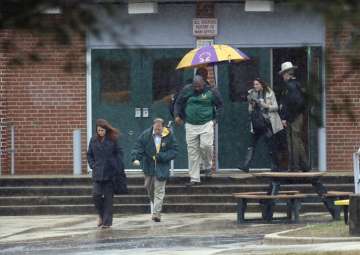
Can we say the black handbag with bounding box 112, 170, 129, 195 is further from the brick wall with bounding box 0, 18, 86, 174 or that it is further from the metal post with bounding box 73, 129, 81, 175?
the brick wall with bounding box 0, 18, 86, 174

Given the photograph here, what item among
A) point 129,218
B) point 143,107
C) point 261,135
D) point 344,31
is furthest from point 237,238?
point 344,31

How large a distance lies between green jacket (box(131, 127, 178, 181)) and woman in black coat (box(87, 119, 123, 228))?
825mm

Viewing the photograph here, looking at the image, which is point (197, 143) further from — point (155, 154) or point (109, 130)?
point (109, 130)

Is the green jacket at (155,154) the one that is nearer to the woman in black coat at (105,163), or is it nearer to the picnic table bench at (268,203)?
the woman in black coat at (105,163)

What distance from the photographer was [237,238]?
56.5 feet

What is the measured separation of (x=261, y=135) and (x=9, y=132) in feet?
16.8

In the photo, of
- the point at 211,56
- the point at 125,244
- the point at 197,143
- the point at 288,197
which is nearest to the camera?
the point at 125,244

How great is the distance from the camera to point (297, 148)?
22.5 meters

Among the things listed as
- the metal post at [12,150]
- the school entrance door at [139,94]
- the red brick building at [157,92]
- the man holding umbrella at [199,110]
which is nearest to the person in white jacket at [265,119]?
the man holding umbrella at [199,110]

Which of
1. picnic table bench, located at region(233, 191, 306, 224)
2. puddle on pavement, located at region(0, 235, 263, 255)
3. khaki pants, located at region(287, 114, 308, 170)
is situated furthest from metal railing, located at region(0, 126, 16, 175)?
puddle on pavement, located at region(0, 235, 263, 255)

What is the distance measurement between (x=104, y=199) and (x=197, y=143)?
3.19m

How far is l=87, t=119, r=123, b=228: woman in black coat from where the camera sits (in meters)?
19.4

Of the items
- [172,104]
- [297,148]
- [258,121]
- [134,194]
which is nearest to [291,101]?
[297,148]

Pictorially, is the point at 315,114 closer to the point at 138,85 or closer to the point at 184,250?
the point at 184,250
